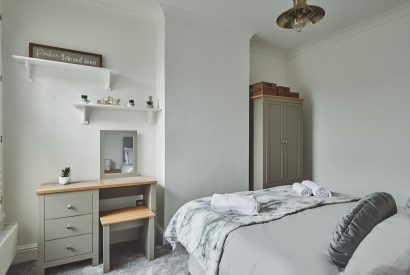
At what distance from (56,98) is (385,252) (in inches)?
115

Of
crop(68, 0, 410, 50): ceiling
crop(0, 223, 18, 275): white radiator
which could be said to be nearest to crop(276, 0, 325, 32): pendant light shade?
crop(68, 0, 410, 50): ceiling

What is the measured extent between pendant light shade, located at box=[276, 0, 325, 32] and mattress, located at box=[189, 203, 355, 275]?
1.52 meters

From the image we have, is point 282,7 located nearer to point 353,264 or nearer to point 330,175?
point 330,175

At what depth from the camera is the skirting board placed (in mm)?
2268

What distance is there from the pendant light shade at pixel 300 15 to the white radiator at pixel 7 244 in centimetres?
288

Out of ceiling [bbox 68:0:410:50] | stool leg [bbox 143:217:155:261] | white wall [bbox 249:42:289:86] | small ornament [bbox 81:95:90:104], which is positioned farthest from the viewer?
white wall [bbox 249:42:289:86]

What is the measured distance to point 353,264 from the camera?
3.16 feet

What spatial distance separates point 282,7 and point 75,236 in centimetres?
330

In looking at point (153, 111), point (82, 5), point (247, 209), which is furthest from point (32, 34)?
point (247, 209)

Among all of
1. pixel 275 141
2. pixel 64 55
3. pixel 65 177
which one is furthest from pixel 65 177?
pixel 275 141

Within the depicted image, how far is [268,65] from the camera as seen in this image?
12.9 ft

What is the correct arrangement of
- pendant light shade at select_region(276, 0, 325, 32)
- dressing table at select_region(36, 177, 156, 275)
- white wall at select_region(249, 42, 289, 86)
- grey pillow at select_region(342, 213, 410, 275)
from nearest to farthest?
grey pillow at select_region(342, 213, 410, 275) < pendant light shade at select_region(276, 0, 325, 32) < dressing table at select_region(36, 177, 156, 275) < white wall at select_region(249, 42, 289, 86)

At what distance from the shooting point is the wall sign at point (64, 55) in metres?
2.35

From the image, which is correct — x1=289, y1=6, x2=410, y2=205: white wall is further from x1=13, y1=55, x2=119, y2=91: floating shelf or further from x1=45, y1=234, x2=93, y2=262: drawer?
x1=45, y1=234, x2=93, y2=262: drawer
